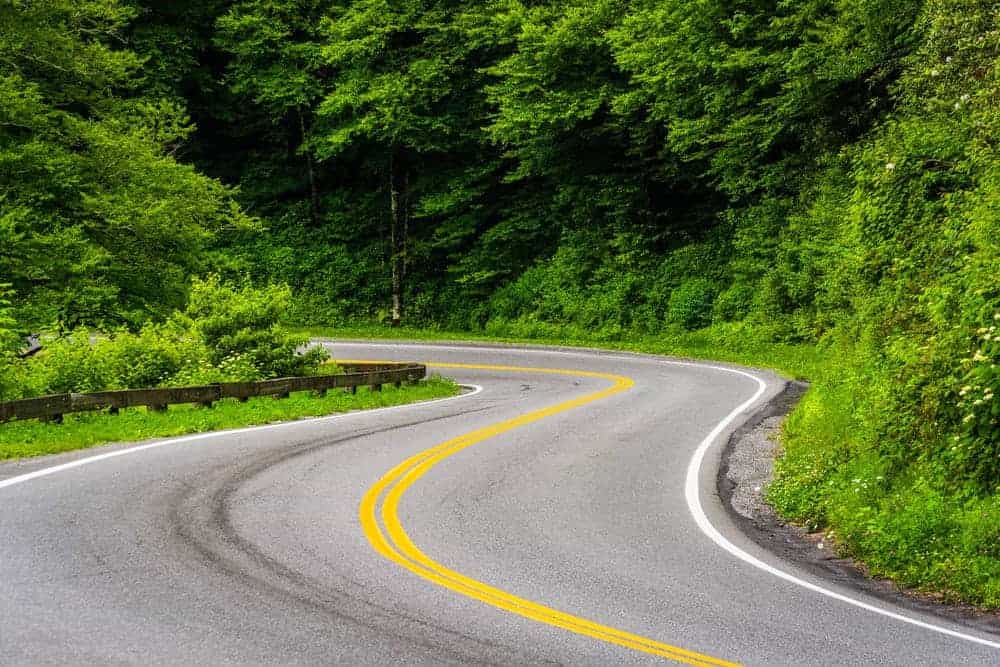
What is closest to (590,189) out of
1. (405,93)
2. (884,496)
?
(405,93)

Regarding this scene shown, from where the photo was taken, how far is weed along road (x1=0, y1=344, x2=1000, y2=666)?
20.2 ft

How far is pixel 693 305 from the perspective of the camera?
1396 inches

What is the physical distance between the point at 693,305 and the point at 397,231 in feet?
52.1

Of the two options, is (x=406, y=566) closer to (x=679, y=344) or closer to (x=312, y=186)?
(x=679, y=344)

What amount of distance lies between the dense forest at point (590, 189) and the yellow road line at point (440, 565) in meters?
3.28

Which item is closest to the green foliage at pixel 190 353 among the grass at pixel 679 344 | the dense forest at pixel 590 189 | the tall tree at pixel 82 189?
the dense forest at pixel 590 189

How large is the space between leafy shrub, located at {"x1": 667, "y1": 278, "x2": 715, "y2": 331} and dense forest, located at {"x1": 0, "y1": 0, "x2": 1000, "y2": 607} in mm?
91

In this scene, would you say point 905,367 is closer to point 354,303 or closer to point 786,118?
point 786,118

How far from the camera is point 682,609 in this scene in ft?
23.0

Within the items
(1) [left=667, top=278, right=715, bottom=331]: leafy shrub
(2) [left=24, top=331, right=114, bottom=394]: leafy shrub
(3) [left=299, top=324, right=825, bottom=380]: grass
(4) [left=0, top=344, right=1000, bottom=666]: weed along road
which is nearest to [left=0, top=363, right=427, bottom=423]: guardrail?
(2) [left=24, top=331, right=114, bottom=394]: leafy shrub

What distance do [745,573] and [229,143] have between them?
49.7 m

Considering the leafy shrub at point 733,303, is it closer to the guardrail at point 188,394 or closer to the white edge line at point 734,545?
the guardrail at point 188,394

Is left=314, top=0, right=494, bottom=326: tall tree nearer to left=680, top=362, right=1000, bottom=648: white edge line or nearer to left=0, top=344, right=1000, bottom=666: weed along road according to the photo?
left=680, top=362, right=1000, bottom=648: white edge line

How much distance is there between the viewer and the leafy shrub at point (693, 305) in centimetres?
3525
